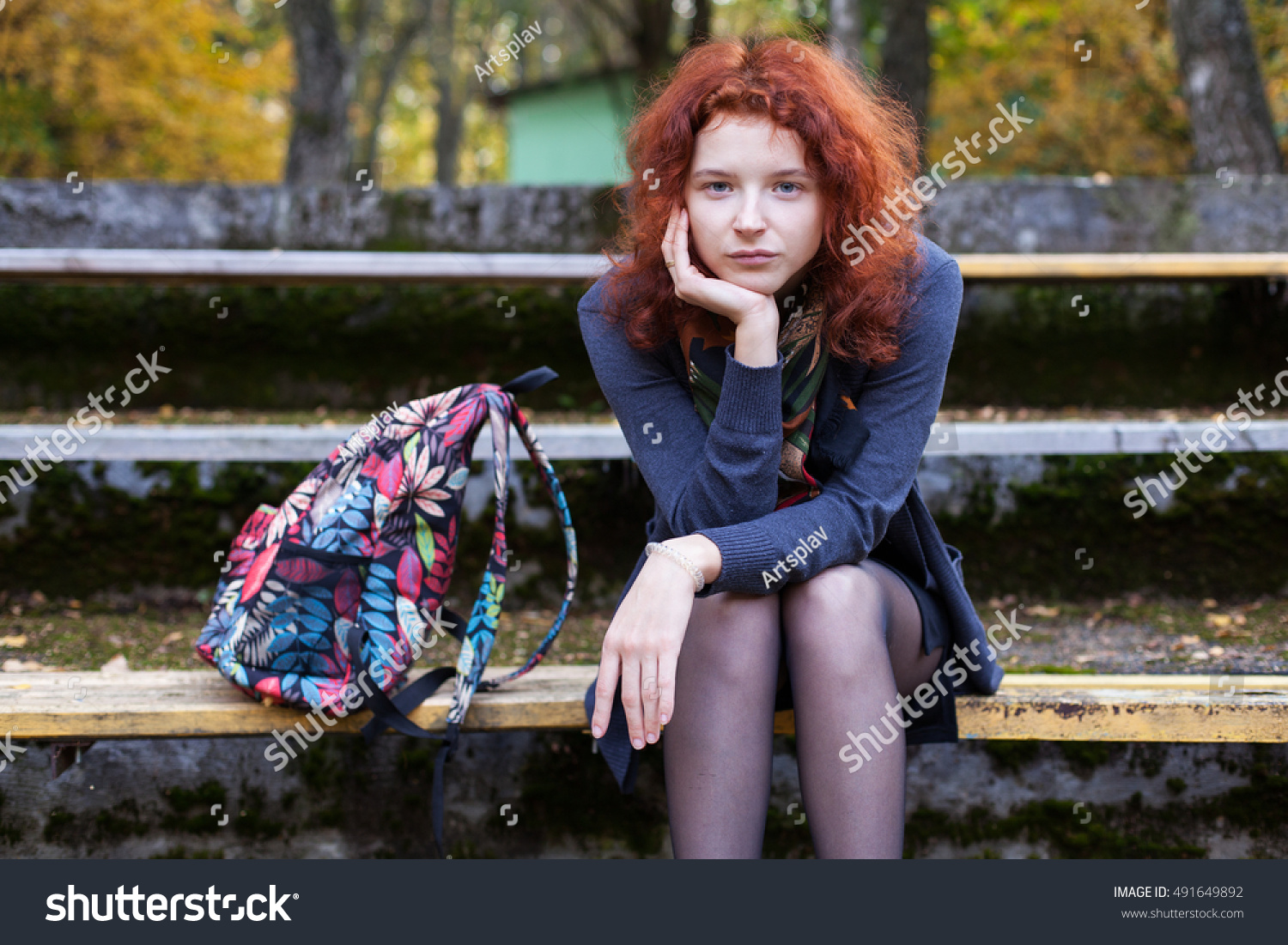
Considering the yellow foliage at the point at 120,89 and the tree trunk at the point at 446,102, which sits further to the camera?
the tree trunk at the point at 446,102

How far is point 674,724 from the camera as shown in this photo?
5.38 feet

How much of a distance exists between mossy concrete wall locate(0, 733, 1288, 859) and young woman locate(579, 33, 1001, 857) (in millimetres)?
468

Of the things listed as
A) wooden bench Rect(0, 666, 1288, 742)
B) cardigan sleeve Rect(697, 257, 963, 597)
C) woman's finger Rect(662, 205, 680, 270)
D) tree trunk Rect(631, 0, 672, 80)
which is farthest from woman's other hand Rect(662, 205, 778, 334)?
tree trunk Rect(631, 0, 672, 80)

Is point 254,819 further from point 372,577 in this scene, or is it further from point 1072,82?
point 1072,82

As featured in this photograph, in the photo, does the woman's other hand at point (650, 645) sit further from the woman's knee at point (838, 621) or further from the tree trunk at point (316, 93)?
the tree trunk at point (316, 93)

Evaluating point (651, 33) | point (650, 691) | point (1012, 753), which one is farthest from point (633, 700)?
point (651, 33)

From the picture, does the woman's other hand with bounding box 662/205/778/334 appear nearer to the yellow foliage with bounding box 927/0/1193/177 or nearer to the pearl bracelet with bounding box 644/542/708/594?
the pearl bracelet with bounding box 644/542/708/594

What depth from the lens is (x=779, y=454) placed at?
5.52 feet

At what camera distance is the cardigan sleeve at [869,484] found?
1.60 meters

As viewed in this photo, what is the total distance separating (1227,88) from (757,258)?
4.45m

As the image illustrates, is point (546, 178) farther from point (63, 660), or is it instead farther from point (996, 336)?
point (63, 660)

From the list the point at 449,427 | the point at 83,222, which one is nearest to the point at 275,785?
the point at 449,427

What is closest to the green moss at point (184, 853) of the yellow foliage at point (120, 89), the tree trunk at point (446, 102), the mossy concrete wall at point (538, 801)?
the mossy concrete wall at point (538, 801)

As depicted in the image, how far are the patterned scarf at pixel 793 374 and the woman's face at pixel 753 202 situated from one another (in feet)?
0.34
